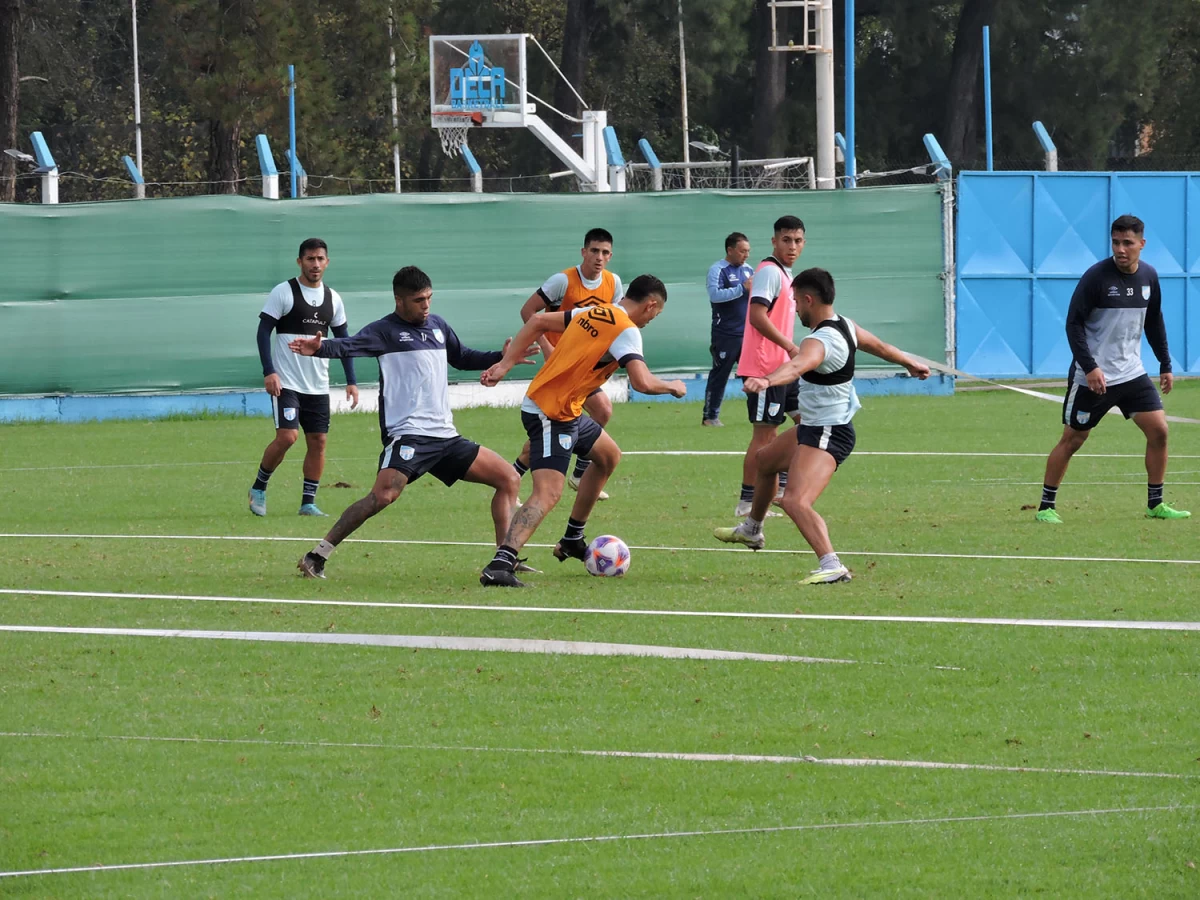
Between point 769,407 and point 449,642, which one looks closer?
point 449,642

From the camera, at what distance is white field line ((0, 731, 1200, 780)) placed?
20.5 feet

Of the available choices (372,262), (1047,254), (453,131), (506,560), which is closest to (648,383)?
(506,560)

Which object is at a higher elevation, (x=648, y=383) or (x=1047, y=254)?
(x=1047, y=254)

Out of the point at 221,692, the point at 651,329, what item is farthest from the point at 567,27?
the point at 221,692

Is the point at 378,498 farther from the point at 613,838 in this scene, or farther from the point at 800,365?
the point at 613,838

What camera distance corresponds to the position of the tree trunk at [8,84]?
114 ft

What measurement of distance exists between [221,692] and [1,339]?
1697 centimetres

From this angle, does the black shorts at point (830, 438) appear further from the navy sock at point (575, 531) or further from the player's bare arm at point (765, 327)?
the player's bare arm at point (765, 327)

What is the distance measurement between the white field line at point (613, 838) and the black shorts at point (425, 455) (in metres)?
5.31

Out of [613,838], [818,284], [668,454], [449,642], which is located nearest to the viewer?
[613,838]

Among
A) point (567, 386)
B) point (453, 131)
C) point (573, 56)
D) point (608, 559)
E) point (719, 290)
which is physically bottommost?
point (608, 559)

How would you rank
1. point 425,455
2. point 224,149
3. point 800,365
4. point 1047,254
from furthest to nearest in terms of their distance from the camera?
point 224,149 → point 1047,254 → point 425,455 → point 800,365

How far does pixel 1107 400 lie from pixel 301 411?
5.95m

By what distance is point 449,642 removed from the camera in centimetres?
871
